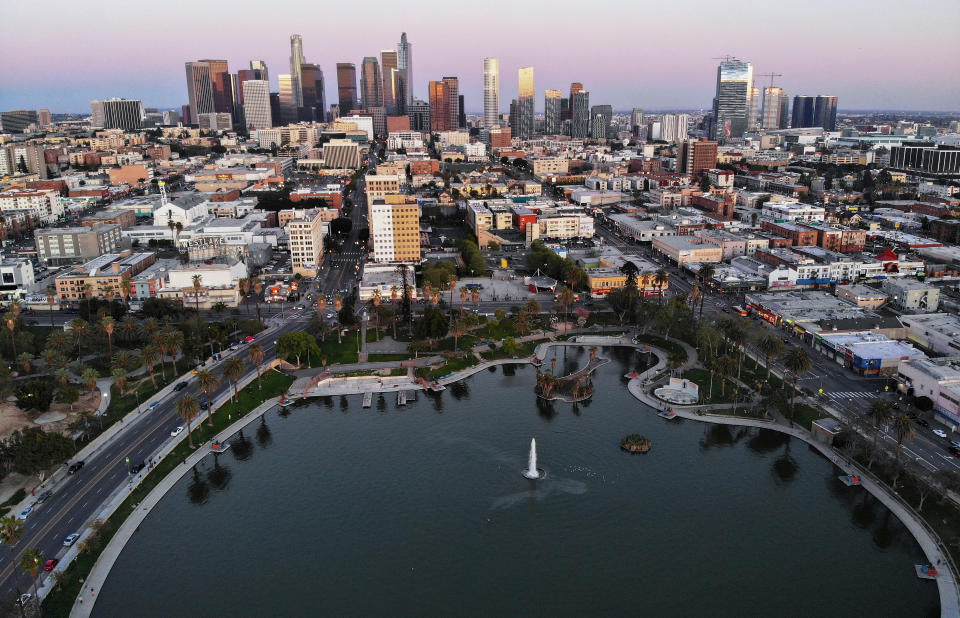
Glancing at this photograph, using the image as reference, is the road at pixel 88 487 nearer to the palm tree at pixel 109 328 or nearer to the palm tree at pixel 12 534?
the palm tree at pixel 12 534

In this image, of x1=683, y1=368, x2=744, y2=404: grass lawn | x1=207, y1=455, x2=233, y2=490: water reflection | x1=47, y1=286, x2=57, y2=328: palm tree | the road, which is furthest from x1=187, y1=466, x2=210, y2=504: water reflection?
x1=47, y1=286, x2=57, y2=328: palm tree

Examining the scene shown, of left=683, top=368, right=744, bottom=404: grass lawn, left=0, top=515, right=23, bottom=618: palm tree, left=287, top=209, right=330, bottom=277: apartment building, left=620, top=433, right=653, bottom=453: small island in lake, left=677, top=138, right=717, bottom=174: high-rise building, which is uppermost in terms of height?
left=677, top=138, right=717, bottom=174: high-rise building

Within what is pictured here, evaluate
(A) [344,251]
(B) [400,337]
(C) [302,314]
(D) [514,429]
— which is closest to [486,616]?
Result: (D) [514,429]

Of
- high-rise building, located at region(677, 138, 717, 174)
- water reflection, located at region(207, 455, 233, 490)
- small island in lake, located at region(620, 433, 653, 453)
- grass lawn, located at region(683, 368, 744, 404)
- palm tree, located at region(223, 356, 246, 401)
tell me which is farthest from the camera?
high-rise building, located at region(677, 138, 717, 174)

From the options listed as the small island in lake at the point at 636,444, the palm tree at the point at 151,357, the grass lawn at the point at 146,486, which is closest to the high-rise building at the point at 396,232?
the grass lawn at the point at 146,486

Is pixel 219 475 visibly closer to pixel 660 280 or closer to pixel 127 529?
pixel 127 529

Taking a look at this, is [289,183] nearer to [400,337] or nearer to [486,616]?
[400,337]

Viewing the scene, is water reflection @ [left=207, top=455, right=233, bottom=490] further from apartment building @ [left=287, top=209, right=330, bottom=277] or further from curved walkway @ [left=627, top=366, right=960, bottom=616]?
apartment building @ [left=287, top=209, right=330, bottom=277]

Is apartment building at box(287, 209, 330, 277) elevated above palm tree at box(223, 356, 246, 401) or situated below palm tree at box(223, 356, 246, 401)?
above
